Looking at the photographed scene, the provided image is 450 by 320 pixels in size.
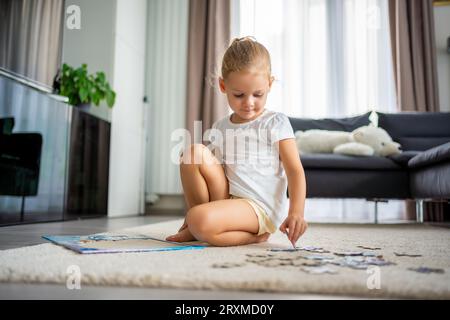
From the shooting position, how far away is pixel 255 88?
44.3 inches

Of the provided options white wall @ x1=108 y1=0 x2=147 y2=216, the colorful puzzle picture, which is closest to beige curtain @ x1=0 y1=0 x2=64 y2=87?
white wall @ x1=108 y1=0 x2=147 y2=216

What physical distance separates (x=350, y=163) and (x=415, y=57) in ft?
6.08

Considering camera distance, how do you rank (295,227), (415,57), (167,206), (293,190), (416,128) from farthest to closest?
(167,206) → (415,57) → (416,128) → (293,190) → (295,227)

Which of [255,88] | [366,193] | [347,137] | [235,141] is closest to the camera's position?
[255,88]

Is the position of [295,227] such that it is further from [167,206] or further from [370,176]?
[167,206]

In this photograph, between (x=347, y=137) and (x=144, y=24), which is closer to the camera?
(x=347, y=137)

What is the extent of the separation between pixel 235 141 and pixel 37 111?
1.38 meters

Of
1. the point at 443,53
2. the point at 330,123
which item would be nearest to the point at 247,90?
the point at 330,123

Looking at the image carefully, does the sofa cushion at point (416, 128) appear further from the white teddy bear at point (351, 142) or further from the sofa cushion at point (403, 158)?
the sofa cushion at point (403, 158)

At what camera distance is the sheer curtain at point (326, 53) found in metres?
3.92

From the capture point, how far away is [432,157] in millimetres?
2096

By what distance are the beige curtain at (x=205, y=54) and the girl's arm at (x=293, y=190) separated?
285 cm
